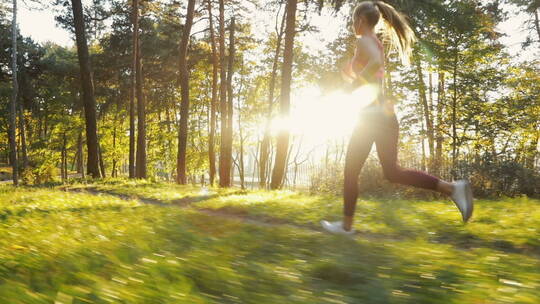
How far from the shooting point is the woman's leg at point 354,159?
4025mm

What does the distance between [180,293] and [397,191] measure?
33.6ft

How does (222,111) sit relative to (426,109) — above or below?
below

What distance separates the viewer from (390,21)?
4.38m

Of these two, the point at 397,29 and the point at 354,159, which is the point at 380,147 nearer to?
the point at 354,159

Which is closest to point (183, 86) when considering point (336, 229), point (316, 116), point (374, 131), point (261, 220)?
point (261, 220)

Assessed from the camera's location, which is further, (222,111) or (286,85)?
(222,111)

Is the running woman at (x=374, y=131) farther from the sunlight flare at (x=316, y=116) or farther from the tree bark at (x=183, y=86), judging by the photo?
the sunlight flare at (x=316, y=116)

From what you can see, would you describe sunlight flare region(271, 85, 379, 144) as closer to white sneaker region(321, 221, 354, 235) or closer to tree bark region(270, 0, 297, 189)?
tree bark region(270, 0, 297, 189)

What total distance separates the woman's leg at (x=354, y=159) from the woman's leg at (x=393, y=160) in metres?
0.11

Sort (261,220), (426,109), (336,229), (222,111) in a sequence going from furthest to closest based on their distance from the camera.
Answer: (426,109), (222,111), (261,220), (336,229)

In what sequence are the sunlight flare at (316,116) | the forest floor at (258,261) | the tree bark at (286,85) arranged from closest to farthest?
the forest floor at (258,261) < the tree bark at (286,85) < the sunlight flare at (316,116)

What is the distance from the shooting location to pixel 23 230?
375 centimetres

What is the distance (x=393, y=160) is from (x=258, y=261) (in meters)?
1.80

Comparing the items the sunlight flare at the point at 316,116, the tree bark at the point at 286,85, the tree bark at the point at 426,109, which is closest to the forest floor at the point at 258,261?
the tree bark at the point at 286,85
